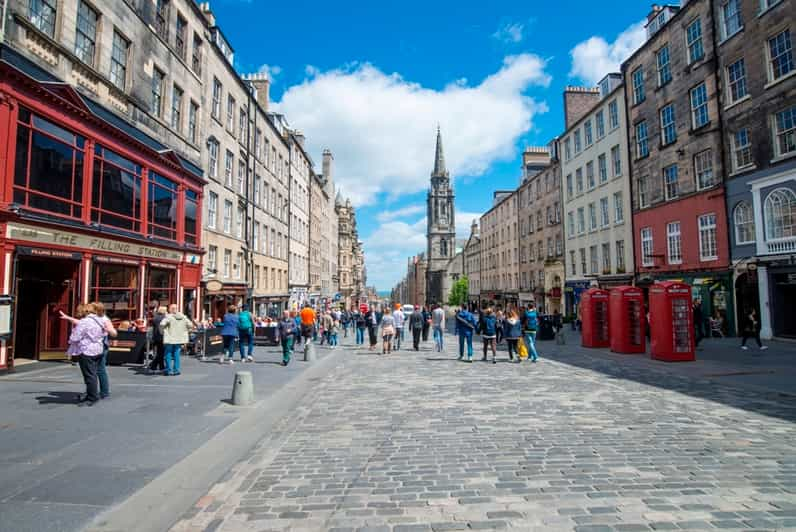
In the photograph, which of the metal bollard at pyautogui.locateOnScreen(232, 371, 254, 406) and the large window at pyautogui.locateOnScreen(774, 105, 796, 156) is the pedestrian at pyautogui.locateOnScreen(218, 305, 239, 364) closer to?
the metal bollard at pyautogui.locateOnScreen(232, 371, 254, 406)

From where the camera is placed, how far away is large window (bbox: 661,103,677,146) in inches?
950

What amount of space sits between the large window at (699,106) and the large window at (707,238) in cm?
464

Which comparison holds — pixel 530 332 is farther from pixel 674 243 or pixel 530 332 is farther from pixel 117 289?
pixel 674 243

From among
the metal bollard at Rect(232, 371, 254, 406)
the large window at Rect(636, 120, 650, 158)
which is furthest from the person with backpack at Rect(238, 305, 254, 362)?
the large window at Rect(636, 120, 650, 158)

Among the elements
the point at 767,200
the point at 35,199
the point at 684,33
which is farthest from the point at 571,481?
the point at 684,33

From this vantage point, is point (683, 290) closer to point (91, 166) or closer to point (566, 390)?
point (566, 390)

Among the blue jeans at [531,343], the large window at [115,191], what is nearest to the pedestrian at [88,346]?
the large window at [115,191]

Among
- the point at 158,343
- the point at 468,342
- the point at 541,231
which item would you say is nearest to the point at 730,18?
the point at 468,342

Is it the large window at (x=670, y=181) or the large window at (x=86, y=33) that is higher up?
the large window at (x=86, y=33)

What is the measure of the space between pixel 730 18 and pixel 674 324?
15714 mm

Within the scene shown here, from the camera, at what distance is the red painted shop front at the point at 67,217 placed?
10281 mm

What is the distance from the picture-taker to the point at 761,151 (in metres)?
18.7

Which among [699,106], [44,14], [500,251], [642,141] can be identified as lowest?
[500,251]

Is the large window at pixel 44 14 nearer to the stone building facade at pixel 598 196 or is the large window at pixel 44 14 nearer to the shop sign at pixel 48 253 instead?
the shop sign at pixel 48 253
